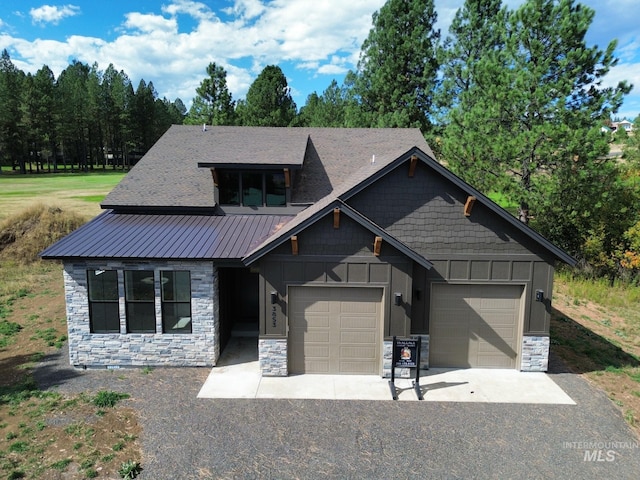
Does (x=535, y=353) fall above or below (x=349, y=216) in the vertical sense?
below

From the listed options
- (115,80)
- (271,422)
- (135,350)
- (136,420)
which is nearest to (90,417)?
(136,420)

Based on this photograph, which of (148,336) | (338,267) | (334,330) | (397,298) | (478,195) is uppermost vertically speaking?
(478,195)

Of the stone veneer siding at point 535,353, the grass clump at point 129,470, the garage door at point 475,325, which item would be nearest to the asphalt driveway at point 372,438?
the grass clump at point 129,470

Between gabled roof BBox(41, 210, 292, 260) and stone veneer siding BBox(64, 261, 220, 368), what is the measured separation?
0.35 meters

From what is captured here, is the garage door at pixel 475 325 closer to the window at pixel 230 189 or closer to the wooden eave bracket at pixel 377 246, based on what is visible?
the wooden eave bracket at pixel 377 246

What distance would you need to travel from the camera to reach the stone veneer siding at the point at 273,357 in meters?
11.1

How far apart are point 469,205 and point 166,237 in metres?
8.51

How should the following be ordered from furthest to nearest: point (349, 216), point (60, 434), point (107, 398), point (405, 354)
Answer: point (405, 354)
point (349, 216)
point (107, 398)
point (60, 434)

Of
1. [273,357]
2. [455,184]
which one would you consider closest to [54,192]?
[273,357]

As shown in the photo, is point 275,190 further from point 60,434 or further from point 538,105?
point 538,105

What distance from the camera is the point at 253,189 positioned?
1492 cm

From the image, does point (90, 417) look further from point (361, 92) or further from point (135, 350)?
point (361, 92)

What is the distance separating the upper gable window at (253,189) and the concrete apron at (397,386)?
5.68m

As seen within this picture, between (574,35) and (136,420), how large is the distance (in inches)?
870
